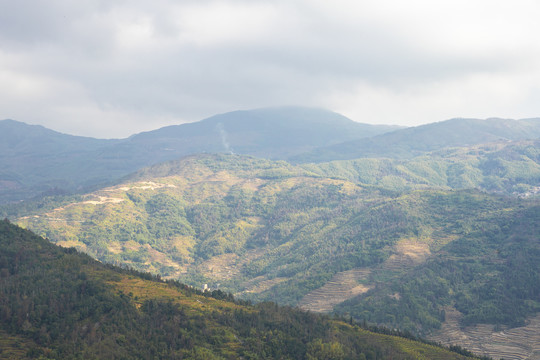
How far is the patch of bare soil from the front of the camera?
15312cm

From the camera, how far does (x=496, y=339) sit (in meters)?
166

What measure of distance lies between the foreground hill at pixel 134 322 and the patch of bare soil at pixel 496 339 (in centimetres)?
4267

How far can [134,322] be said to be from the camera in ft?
318

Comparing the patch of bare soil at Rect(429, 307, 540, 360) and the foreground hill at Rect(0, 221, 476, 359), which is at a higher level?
the foreground hill at Rect(0, 221, 476, 359)

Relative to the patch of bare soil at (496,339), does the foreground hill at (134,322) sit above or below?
above

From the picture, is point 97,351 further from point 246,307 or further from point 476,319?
point 476,319

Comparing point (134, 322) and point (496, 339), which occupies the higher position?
point (134, 322)

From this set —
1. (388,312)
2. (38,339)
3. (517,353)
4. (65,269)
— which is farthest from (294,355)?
(388,312)

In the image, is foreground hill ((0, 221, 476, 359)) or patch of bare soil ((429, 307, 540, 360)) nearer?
foreground hill ((0, 221, 476, 359))

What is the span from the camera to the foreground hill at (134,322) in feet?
284

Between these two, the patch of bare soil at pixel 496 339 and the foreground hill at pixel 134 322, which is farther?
the patch of bare soil at pixel 496 339

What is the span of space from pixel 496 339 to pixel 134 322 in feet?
423

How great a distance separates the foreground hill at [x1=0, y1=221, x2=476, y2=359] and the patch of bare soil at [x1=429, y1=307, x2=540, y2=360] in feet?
140

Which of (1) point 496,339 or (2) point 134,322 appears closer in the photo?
(2) point 134,322
